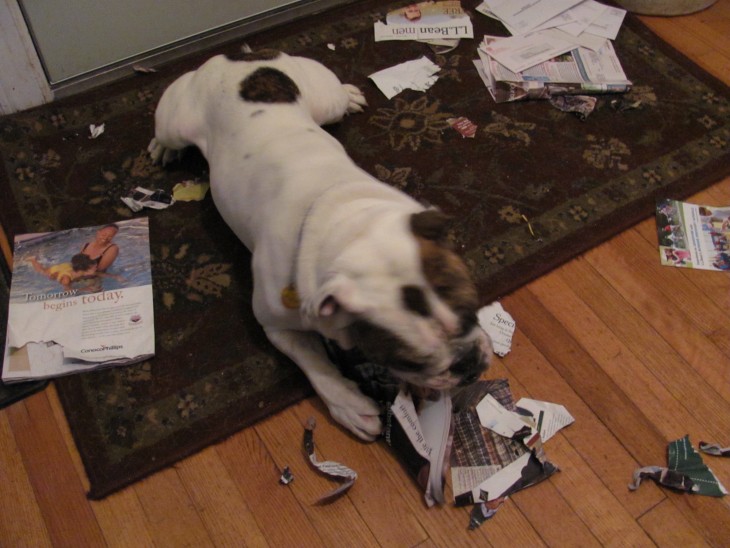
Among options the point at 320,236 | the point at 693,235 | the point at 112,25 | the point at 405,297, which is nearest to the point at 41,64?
the point at 112,25

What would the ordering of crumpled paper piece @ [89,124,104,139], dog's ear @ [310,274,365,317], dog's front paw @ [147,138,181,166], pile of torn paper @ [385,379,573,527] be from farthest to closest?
crumpled paper piece @ [89,124,104,139]
dog's front paw @ [147,138,181,166]
pile of torn paper @ [385,379,573,527]
dog's ear @ [310,274,365,317]

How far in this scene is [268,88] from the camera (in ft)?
7.00

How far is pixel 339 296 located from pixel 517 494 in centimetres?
105

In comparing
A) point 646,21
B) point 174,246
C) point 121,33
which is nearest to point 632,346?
point 174,246

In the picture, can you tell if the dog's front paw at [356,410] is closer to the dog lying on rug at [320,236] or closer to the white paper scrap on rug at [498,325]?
the dog lying on rug at [320,236]

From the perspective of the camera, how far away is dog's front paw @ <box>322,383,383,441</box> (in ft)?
6.56

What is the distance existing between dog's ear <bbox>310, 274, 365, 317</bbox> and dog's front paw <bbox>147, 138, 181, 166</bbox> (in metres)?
1.51

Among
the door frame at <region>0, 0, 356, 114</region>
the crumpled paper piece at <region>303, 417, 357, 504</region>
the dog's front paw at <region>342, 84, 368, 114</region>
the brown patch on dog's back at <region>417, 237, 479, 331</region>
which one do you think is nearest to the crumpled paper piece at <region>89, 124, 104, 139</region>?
the door frame at <region>0, 0, 356, 114</region>

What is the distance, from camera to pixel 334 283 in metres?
1.42

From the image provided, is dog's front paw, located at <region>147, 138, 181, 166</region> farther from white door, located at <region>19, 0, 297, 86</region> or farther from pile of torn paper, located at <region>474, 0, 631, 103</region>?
pile of torn paper, located at <region>474, 0, 631, 103</region>

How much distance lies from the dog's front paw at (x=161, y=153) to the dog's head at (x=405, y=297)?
148 centimetres

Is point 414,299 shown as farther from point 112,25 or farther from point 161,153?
point 112,25

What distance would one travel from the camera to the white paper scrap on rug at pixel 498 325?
7.42 feet

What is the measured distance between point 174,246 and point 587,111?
2.03 m
